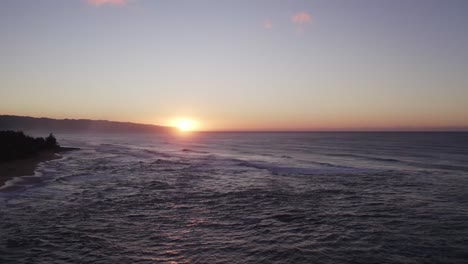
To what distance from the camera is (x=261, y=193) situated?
26.0 m

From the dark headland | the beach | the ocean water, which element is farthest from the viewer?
the dark headland

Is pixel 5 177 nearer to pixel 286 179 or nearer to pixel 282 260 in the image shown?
pixel 286 179

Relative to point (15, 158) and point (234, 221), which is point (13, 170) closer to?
point (15, 158)

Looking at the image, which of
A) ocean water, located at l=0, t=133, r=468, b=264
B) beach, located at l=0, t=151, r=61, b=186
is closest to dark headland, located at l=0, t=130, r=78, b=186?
beach, located at l=0, t=151, r=61, b=186

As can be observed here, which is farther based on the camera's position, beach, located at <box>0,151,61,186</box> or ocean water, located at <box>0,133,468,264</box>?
beach, located at <box>0,151,61,186</box>

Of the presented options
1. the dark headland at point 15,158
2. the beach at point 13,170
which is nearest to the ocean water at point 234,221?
the beach at point 13,170

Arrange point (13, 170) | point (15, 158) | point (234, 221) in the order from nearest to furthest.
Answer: point (234, 221) → point (13, 170) → point (15, 158)

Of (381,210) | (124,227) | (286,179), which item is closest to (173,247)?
(124,227)

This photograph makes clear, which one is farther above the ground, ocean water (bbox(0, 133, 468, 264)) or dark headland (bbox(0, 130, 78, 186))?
dark headland (bbox(0, 130, 78, 186))

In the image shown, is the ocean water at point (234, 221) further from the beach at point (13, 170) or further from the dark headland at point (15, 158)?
the dark headland at point (15, 158)

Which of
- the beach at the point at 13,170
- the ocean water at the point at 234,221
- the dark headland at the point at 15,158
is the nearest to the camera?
the ocean water at the point at 234,221

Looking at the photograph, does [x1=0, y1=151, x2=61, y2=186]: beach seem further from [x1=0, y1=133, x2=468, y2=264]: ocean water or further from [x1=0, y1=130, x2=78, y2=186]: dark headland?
[x1=0, y1=133, x2=468, y2=264]: ocean water

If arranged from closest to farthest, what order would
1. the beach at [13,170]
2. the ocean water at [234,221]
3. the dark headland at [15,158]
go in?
the ocean water at [234,221]
the beach at [13,170]
the dark headland at [15,158]

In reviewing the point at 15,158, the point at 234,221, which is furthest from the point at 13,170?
the point at 234,221
